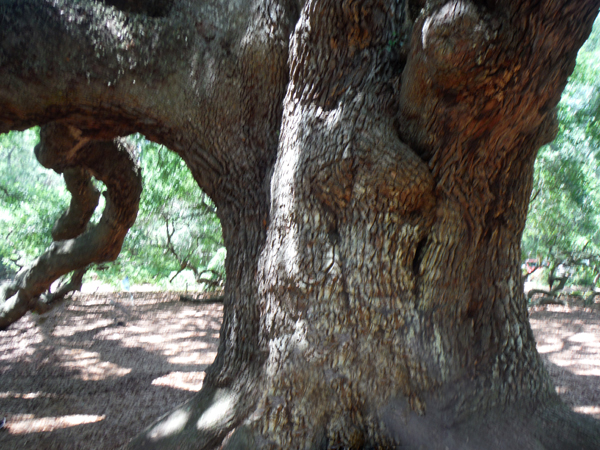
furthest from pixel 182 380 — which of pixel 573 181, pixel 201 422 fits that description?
pixel 573 181

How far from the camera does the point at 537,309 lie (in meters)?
8.92

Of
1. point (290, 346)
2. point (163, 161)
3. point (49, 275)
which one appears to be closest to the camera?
point (290, 346)

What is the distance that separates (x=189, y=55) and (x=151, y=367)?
3.69 meters

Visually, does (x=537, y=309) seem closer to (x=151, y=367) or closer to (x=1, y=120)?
(x=151, y=367)

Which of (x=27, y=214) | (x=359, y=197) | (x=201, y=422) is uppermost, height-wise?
(x=27, y=214)

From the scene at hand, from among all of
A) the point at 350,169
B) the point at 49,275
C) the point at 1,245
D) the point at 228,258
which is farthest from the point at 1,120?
the point at 1,245

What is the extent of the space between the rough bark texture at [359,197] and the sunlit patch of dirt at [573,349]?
71.5 inches

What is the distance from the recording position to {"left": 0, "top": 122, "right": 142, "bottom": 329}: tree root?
5035 millimetres

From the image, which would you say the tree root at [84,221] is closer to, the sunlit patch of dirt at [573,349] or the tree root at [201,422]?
the tree root at [201,422]

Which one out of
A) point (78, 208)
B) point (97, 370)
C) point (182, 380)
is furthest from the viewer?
point (78, 208)

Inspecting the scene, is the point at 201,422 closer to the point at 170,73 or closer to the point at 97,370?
the point at 170,73

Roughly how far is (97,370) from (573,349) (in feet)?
19.1

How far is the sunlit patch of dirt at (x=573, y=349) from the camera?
13.8 ft

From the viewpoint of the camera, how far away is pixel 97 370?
5160mm
